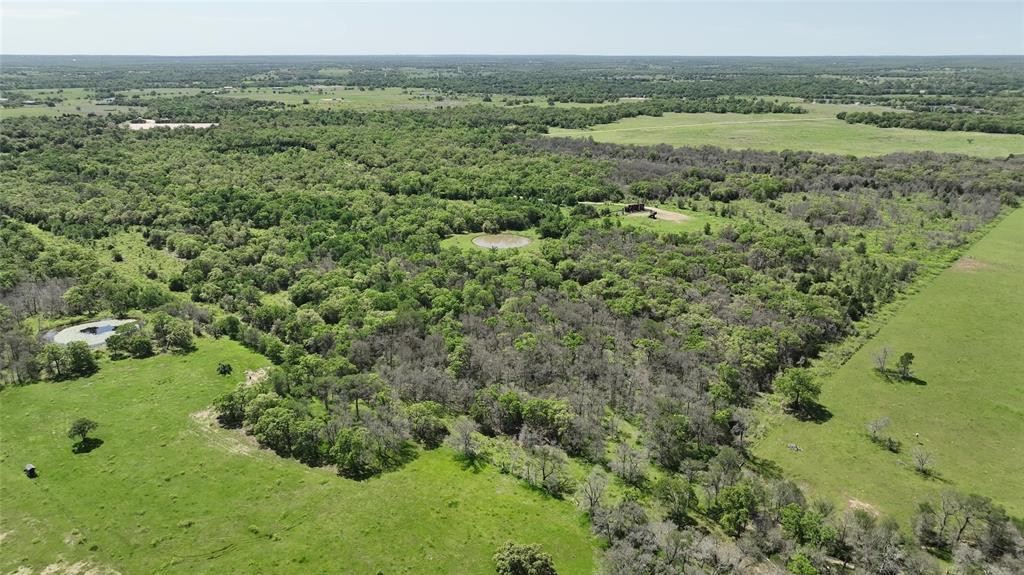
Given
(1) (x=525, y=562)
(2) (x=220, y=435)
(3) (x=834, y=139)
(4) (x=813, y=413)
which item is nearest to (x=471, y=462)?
(1) (x=525, y=562)

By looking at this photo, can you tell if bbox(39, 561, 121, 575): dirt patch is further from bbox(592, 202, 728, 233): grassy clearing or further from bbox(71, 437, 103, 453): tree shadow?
bbox(592, 202, 728, 233): grassy clearing

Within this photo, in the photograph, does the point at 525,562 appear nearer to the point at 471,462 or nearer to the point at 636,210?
the point at 471,462

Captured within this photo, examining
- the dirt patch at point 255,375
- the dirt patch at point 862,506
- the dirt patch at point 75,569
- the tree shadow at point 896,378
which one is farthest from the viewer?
the dirt patch at point 255,375

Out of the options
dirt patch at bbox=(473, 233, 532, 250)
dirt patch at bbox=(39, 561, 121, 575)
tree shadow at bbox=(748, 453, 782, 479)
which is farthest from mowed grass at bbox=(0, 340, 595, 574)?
dirt patch at bbox=(473, 233, 532, 250)

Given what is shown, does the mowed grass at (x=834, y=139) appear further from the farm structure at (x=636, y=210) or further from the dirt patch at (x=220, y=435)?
the dirt patch at (x=220, y=435)

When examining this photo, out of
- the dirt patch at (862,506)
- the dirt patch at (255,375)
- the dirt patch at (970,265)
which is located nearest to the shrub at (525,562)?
the dirt patch at (862,506)
